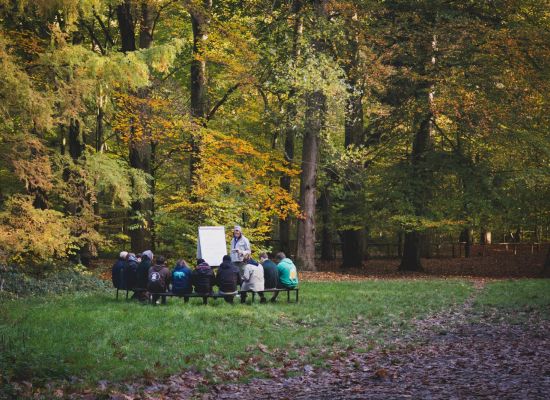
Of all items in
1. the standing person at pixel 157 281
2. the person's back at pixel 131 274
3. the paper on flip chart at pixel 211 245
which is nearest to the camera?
the standing person at pixel 157 281

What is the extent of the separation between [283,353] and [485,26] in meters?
22.4

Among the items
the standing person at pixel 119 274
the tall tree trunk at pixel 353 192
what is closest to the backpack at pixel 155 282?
the standing person at pixel 119 274

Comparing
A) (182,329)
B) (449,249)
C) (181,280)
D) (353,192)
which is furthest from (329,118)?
(449,249)

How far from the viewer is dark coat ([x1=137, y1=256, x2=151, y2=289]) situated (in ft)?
54.4

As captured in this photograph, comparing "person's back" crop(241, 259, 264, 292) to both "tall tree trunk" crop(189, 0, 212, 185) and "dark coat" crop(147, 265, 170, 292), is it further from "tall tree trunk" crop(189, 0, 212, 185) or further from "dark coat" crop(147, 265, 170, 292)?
"tall tree trunk" crop(189, 0, 212, 185)

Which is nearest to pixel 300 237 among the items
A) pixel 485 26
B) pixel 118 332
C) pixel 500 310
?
pixel 485 26

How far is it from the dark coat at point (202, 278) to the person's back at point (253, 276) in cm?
95

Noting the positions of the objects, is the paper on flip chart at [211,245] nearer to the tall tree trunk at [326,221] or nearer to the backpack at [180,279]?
the backpack at [180,279]

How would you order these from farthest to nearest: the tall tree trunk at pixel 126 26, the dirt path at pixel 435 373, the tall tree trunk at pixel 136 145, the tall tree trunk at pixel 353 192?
the tall tree trunk at pixel 353 192
the tall tree trunk at pixel 126 26
the tall tree trunk at pixel 136 145
the dirt path at pixel 435 373

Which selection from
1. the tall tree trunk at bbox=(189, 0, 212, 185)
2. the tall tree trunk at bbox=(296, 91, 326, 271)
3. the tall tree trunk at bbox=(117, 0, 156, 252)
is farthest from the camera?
the tall tree trunk at bbox=(296, 91, 326, 271)

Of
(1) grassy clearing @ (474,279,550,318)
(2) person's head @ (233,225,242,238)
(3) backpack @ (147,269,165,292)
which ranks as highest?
(2) person's head @ (233,225,242,238)

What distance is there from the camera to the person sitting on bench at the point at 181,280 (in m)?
16.0

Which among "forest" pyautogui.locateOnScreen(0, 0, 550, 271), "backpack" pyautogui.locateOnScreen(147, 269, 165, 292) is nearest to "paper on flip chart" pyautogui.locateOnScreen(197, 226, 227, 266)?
"backpack" pyautogui.locateOnScreen(147, 269, 165, 292)

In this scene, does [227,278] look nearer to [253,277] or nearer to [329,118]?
[253,277]
